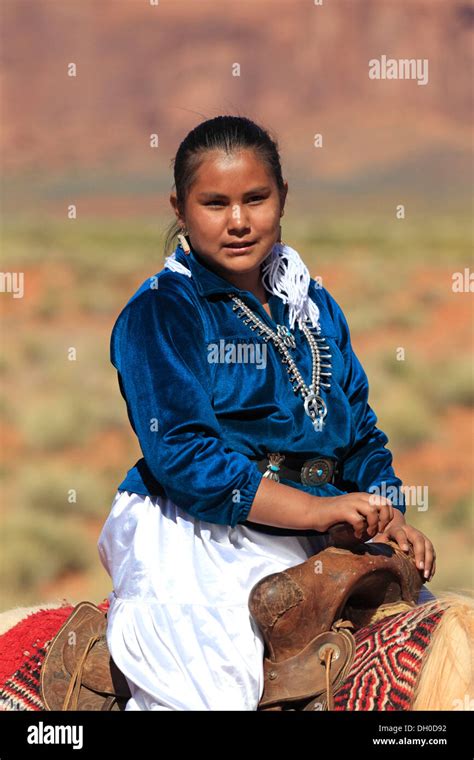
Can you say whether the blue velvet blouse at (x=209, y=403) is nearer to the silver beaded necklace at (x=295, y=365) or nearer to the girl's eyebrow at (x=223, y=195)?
the silver beaded necklace at (x=295, y=365)

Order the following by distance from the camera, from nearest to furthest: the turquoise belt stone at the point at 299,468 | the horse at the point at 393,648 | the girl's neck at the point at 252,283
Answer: the horse at the point at 393,648, the turquoise belt stone at the point at 299,468, the girl's neck at the point at 252,283

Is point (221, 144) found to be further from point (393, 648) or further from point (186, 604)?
point (393, 648)

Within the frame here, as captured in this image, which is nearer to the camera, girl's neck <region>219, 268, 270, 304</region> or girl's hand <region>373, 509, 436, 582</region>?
girl's hand <region>373, 509, 436, 582</region>

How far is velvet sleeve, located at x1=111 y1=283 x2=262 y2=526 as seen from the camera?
2.74 meters

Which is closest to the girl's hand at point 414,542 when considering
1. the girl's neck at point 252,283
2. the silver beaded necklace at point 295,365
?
the silver beaded necklace at point 295,365

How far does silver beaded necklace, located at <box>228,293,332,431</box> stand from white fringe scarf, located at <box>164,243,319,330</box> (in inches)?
3.0

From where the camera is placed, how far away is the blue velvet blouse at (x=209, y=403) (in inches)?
109

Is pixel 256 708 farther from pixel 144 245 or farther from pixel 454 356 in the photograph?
pixel 144 245

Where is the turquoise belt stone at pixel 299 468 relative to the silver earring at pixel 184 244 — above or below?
below

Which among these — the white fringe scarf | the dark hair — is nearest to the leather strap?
the white fringe scarf

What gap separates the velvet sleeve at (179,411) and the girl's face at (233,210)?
0.59 feet

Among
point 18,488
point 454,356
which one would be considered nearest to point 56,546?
point 18,488

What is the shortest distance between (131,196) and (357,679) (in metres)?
11.3

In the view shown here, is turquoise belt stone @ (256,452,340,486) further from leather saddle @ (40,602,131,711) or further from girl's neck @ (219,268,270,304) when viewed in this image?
leather saddle @ (40,602,131,711)
